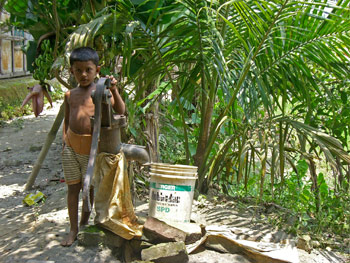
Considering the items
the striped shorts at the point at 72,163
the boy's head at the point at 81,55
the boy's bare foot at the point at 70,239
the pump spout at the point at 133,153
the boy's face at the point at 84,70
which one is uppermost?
the boy's head at the point at 81,55

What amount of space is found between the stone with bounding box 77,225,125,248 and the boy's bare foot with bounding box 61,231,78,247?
0.06 metres

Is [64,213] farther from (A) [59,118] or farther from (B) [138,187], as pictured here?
(A) [59,118]

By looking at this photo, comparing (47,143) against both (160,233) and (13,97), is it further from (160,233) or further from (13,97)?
(13,97)

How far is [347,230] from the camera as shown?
3441 millimetres

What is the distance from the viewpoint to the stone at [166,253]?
277 centimetres

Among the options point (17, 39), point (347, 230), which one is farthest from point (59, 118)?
point (17, 39)

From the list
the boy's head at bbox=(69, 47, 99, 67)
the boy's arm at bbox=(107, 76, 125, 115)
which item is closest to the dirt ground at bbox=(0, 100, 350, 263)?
the boy's arm at bbox=(107, 76, 125, 115)

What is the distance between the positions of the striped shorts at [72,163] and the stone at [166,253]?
2.18ft

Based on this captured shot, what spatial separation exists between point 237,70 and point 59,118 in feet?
5.85

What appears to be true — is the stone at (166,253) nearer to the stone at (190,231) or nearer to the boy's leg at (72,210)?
the stone at (190,231)

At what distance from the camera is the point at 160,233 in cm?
285

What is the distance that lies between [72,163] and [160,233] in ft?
2.43

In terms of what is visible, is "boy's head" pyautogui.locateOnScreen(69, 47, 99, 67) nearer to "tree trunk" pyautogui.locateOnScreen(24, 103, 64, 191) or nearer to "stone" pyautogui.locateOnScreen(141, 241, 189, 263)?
"stone" pyautogui.locateOnScreen(141, 241, 189, 263)

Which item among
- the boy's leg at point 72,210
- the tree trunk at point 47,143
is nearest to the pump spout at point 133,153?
the boy's leg at point 72,210
